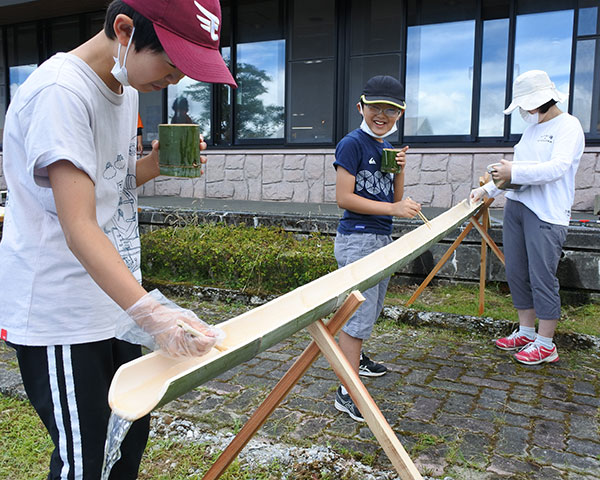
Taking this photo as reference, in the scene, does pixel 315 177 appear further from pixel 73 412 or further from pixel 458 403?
pixel 73 412

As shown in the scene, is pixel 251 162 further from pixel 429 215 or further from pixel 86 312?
pixel 86 312

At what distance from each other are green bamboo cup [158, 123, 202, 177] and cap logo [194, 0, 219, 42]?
583mm

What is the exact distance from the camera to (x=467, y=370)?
3.84 meters

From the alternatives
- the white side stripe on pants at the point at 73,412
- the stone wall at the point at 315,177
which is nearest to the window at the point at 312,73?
the stone wall at the point at 315,177

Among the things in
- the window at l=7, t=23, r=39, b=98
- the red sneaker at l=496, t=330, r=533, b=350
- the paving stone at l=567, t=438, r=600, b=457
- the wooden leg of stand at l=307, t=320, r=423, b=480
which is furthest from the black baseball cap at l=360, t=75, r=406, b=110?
the window at l=7, t=23, r=39, b=98

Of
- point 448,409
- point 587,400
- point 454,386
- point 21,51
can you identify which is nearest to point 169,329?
point 448,409

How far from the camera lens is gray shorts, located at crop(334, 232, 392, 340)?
2982mm

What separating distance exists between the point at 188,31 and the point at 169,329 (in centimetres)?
69

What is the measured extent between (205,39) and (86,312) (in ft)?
2.52

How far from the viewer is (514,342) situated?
4188 millimetres

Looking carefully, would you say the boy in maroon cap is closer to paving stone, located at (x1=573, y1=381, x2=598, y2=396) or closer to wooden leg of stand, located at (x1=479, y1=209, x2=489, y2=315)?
paving stone, located at (x1=573, y1=381, x2=598, y2=396)

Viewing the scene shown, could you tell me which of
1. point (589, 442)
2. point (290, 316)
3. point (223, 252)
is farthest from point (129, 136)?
point (223, 252)

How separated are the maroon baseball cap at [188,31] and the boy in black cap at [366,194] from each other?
5.40ft

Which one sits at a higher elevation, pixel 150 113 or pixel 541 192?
pixel 150 113
